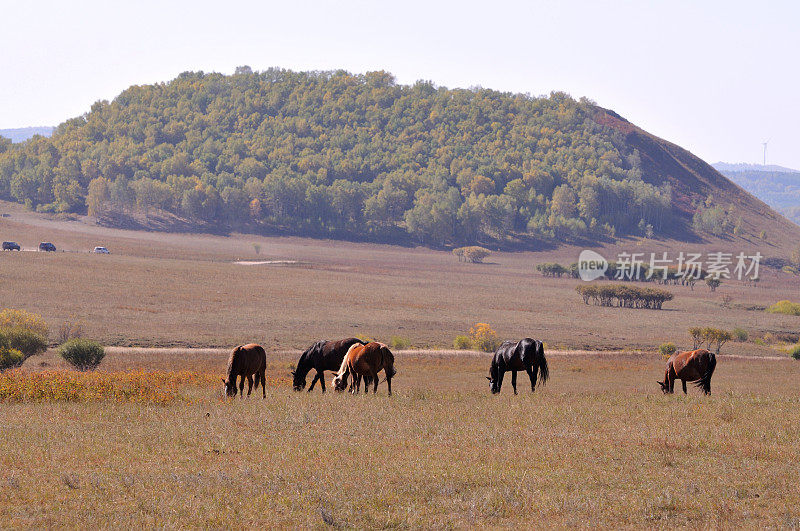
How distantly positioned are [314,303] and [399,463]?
75447mm

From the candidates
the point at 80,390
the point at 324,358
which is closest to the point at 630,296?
the point at 324,358

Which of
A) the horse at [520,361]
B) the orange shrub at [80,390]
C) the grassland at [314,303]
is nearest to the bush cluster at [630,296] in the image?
the grassland at [314,303]

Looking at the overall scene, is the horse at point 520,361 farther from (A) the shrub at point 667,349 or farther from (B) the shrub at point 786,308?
(B) the shrub at point 786,308

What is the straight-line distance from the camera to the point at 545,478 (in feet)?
38.1

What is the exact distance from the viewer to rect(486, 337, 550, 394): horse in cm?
2314

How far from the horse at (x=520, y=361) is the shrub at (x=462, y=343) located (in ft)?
129

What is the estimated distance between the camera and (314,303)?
8725cm

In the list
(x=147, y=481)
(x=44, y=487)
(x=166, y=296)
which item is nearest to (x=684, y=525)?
(x=147, y=481)

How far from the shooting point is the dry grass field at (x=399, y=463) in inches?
396

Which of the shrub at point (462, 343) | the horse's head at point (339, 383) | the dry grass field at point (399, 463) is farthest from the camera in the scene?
the shrub at point (462, 343)

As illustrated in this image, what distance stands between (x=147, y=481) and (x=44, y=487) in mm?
1425

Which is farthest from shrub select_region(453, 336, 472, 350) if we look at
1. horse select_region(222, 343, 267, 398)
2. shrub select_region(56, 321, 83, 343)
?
horse select_region(222, 343, 267, 398)

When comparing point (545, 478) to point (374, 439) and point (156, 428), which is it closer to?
point (374, 439)

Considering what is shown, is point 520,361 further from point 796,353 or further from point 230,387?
point 796,353
